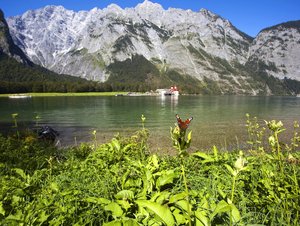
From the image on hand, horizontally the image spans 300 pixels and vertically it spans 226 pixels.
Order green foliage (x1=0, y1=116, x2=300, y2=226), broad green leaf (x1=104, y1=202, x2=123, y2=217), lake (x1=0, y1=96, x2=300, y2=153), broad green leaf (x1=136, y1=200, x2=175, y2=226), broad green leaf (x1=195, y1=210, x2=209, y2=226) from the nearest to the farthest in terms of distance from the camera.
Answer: broad green leaf (x1=136, y1=200, x2=175, y2=226), broad green leaf (x1=195, y1=210, x2=209, y2=226), green foliage (x1=0, y1=116, x2=300, y2=226), broad green leaf (x1=104, y1=202, x2=123, y2=217), lake (x1=0, y1=96, x2=300, y2=153)

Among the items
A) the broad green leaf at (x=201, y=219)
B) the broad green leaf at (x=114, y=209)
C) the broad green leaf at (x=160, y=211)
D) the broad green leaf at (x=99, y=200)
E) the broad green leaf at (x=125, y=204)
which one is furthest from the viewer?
the broad green leaf at (x=99, y=200)

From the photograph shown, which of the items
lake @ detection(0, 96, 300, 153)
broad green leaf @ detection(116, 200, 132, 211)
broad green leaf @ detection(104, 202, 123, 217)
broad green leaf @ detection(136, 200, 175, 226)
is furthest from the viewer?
lake @ detection(0, 96, 300, 153)

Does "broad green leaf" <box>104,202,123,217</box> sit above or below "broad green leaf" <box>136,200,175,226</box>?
below

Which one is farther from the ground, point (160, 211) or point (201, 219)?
point (160, 211)

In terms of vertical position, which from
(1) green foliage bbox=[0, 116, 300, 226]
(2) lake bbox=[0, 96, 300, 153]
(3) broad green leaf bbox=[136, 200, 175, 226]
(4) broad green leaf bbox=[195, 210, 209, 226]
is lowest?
(2) lake bbox=[0, 96, 300, 153]

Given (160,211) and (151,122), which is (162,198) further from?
(151,122)

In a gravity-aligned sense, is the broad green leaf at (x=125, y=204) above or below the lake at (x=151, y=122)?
above

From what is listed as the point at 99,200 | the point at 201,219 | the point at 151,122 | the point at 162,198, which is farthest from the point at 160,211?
the point at 151,122

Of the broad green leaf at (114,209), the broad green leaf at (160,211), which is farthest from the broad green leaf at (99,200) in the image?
the broad green leaf at (160,211)

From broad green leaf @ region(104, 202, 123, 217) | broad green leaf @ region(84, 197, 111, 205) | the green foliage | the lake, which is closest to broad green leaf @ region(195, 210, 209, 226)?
the green foliage

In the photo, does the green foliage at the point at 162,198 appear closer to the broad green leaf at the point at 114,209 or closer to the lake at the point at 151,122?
the broad green leaf at the point at 114,209

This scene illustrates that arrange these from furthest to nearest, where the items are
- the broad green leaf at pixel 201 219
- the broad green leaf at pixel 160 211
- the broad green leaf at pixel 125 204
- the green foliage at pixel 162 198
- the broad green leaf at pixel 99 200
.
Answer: the broad green leaf at pixel 99 200, the broad green leaf at pixel 125 204, the green foliage at pixel 162 198, the broad green leaf at pixel 201 219, the broad green leaf at pixel 160 211

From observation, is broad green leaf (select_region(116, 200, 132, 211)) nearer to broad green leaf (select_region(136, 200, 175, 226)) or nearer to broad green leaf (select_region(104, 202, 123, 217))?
broad green leaf (select_region(104, 202, 123, 217))

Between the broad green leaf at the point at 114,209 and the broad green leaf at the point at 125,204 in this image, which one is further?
the broad green leaf at the point at 125,204
